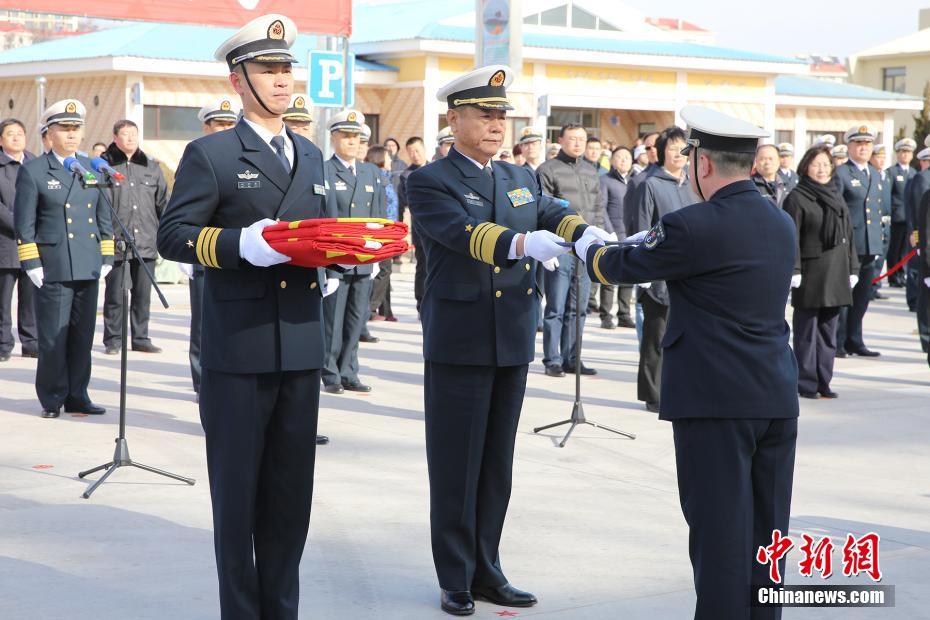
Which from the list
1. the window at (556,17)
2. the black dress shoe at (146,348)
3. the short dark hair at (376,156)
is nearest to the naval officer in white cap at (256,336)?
the black dress shoe at (146,348)

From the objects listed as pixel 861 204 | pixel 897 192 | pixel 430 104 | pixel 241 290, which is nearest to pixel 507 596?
pixel 241 290

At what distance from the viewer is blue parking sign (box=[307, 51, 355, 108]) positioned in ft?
48.0

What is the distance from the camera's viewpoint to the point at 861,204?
13109 mm

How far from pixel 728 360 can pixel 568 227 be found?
1.32 m

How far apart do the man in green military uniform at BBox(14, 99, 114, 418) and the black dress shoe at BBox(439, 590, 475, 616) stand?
4965 millimetres

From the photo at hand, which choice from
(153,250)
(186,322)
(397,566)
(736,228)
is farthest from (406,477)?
(186,322)

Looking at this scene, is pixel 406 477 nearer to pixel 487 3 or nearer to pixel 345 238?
pixel 345 238

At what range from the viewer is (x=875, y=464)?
8.03m

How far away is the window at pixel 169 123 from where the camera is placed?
28016mm

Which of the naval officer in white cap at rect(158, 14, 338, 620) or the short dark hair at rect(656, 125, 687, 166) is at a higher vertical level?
the short dark hair at rect(656, 125, 687, 166)

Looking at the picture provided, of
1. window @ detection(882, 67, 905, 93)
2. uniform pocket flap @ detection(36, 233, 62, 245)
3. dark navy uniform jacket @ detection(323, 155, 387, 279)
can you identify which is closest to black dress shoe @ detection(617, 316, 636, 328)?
dark navy uniform jacket @ detection(323, 155, 387, 279)

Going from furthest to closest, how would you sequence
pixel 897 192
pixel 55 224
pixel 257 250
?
pixel 897 192
pixel 55 224
pixel 257 250

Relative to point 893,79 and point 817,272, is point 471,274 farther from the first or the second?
point 893,79

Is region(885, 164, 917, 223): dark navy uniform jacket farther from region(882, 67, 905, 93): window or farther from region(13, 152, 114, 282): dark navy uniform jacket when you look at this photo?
region(882, 67, 905, 93): window
